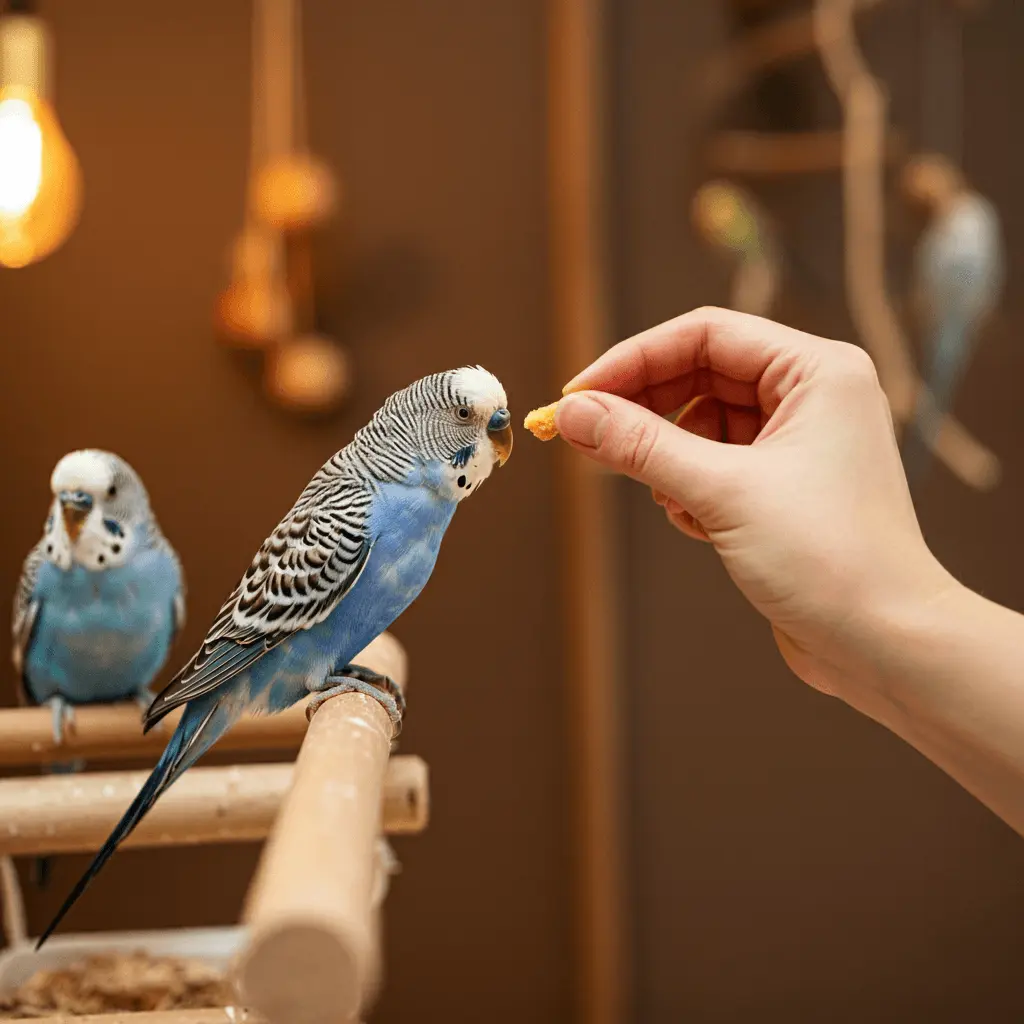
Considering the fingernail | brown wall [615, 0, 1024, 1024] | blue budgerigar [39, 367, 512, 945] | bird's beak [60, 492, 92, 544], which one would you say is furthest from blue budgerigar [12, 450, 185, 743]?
brown wall [615, 0, 1024, 1024]

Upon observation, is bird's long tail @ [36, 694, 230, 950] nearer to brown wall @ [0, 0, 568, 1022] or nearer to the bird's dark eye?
the bird's dark eye

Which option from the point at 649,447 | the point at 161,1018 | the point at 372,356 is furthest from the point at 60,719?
the point at 372,356

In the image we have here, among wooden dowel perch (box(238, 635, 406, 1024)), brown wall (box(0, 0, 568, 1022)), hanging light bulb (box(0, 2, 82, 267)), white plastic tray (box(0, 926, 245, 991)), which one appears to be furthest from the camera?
brown wall (box(0, 0, 568, 1022))

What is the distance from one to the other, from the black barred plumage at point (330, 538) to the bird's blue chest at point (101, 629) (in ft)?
0.65

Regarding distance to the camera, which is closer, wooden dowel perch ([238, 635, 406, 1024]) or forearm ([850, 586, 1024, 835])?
wooden dowel perch ([238, 635, 406, 1024])

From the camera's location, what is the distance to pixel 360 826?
A: 46cm

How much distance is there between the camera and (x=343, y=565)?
2.43ft

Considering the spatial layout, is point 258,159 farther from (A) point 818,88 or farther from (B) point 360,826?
A: (B) point 360,826

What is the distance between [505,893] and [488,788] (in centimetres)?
21

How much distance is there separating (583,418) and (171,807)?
51cm

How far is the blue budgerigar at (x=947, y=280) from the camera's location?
173 cm

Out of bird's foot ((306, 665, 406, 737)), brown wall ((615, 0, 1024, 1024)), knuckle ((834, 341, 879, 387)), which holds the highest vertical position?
knuckle ((834, 341, 879, 387))

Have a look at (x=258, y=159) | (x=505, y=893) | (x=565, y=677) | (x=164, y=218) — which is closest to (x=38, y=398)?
(x=164, y=218)

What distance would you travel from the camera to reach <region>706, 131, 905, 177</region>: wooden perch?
186cm
